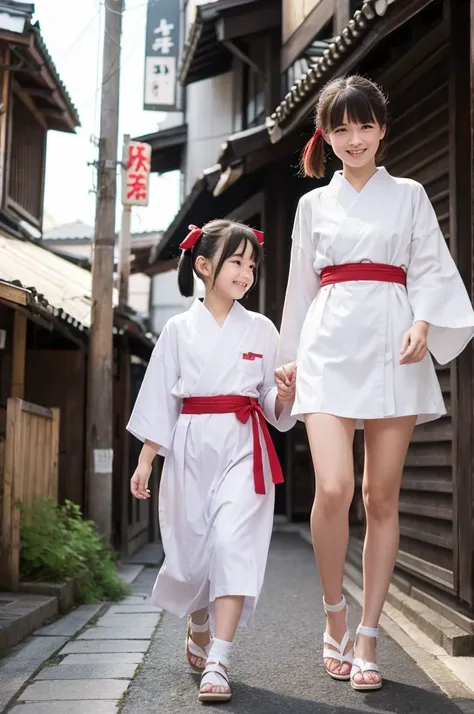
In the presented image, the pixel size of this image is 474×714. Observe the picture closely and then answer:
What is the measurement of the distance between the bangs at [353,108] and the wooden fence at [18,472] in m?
3.91

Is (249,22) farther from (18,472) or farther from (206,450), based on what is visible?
(206,450)

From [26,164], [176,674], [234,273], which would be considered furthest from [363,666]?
[26,164]

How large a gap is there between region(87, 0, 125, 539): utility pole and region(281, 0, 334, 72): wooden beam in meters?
2.61

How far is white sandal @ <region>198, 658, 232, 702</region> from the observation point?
141 inches

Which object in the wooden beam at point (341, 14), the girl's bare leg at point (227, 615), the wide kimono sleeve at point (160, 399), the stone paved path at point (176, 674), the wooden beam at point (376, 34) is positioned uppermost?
the wooden beam at point (341, 14)

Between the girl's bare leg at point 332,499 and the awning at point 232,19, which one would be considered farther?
the awning at point 232,19

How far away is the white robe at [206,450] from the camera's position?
396 cm

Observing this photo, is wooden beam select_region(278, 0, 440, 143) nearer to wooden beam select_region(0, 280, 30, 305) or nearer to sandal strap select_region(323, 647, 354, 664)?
wooden beam select_region(0, 280, 30, 305)

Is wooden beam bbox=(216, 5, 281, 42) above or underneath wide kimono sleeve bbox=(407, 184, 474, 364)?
above

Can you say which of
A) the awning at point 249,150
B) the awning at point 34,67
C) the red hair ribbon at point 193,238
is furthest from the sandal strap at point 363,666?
the awning at point 34,67

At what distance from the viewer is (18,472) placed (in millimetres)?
6887

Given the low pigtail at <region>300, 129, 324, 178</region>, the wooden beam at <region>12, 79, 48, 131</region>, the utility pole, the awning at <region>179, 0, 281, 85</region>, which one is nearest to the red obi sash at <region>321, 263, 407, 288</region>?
the low pigtail at <region>300, 129, 324, 178</region>

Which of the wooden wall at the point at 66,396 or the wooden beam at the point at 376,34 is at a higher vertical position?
the wooden beam at the point at 376,34

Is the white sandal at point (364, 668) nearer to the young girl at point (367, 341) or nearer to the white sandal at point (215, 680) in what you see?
the young girl at point (367, 341)
